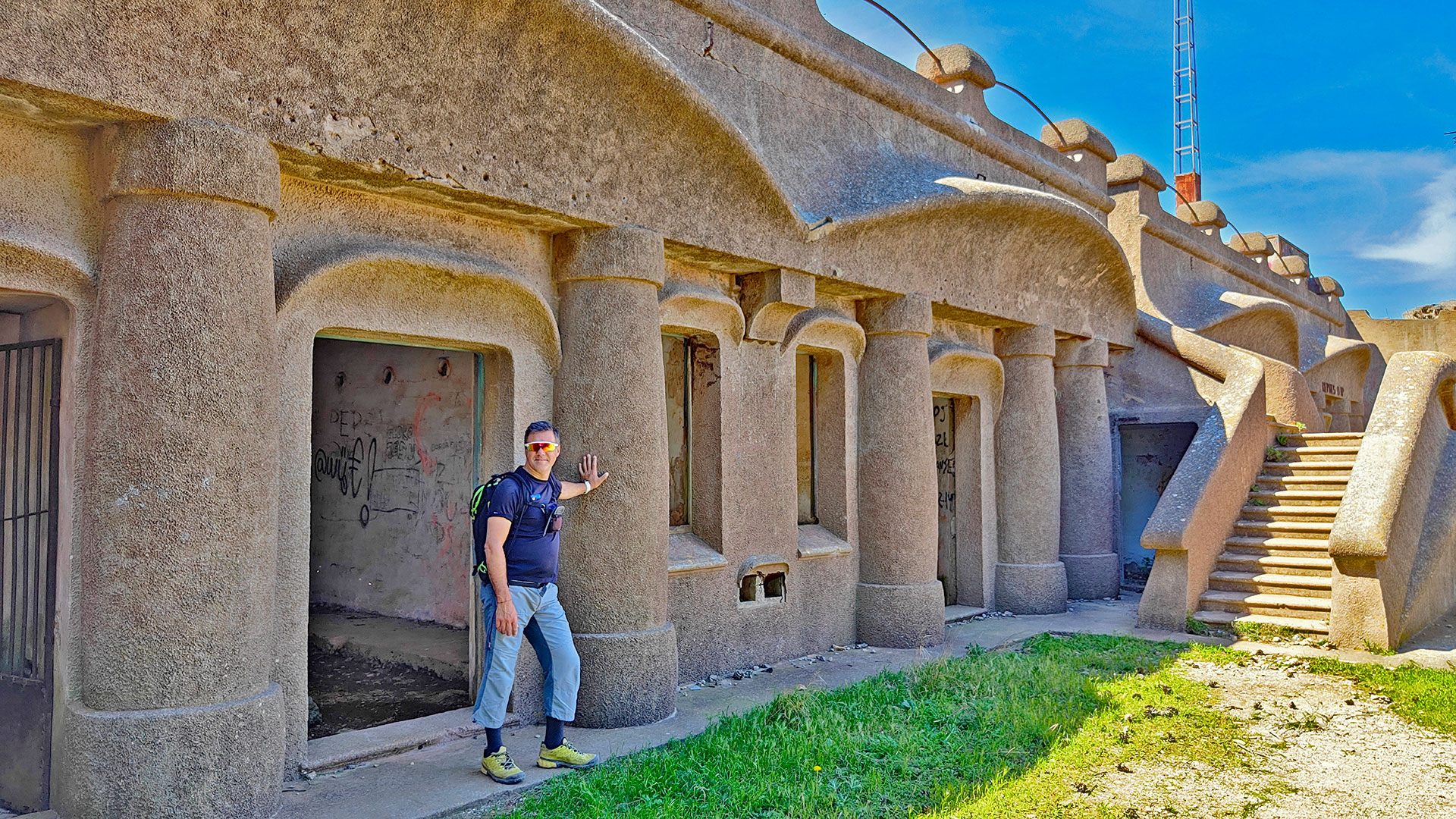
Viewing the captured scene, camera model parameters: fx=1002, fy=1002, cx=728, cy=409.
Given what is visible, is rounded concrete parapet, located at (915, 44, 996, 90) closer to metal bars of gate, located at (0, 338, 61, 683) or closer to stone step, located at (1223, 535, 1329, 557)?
stone step, located at (1223, 535, 1329, 557)

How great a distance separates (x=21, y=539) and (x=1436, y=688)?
875cm

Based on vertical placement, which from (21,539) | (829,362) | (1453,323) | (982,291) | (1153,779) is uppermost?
(1453,323)

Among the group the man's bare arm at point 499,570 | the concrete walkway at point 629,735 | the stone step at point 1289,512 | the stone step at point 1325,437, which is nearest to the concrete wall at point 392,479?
the concrete walkway at point 629,735

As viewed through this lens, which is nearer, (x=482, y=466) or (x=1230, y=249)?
(x=482, y=466)

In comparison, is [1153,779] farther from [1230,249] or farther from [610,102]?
[1230,249]

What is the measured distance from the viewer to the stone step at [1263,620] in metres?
8.65

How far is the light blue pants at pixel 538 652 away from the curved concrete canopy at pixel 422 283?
164 centimetres

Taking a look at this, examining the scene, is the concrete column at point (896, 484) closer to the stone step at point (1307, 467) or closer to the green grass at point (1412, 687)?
the green grass at point (1412, 687)

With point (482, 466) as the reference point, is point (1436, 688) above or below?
below

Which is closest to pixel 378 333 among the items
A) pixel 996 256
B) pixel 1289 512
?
pixel 996 256

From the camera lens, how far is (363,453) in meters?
9.18

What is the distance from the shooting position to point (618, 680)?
610cm

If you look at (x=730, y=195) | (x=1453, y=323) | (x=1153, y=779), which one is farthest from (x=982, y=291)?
(x=1453, y=323)

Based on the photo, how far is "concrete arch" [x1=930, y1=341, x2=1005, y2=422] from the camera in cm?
1003
